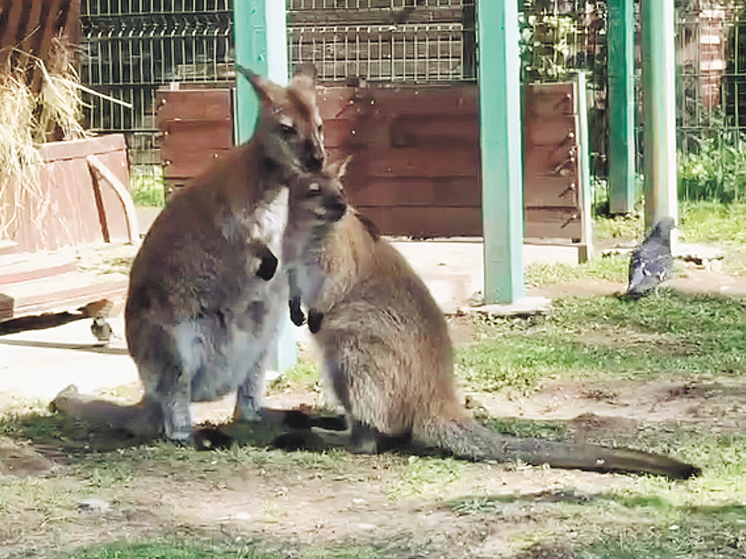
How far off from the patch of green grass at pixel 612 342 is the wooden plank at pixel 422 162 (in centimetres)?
244

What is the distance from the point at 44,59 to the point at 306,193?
4.91 m

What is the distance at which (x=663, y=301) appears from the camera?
853 cm

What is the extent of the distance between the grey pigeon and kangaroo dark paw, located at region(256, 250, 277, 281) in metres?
3.70

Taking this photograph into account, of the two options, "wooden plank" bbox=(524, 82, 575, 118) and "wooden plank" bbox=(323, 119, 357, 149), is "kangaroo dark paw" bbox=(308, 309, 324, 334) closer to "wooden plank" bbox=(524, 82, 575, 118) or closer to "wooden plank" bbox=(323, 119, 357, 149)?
"wooden plank" bbox=(524, 82, 575, 118)

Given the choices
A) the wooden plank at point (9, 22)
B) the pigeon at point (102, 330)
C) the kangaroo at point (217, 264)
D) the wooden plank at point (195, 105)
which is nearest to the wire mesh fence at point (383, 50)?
the wooden plank at point (195, 105)

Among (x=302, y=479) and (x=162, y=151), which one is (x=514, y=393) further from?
(x=162, y=151)

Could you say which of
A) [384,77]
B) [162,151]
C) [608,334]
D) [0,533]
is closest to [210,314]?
[0,533]

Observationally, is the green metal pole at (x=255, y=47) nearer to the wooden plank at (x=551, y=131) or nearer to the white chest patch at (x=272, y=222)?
the white chest patch at (x=272, y=222)

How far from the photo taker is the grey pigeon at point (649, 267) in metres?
8.61

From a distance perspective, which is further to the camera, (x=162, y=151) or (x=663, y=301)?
(x=162, y=151)

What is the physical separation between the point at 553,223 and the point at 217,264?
5.44 meters

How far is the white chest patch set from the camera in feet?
17.9

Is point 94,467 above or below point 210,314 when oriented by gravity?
below

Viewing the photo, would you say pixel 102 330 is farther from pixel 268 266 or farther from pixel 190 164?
pixel 190 164
